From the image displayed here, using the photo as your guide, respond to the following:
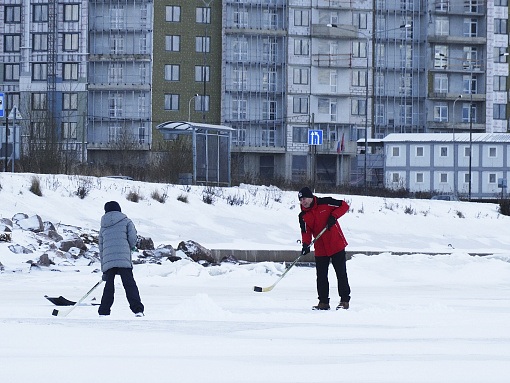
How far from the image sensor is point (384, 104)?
97.6 metres

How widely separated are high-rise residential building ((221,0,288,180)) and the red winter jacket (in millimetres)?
75713

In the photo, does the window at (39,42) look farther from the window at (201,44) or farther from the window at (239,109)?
the window at (239,109)

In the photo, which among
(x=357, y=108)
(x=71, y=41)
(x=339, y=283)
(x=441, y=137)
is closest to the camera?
(x=339, y=283)

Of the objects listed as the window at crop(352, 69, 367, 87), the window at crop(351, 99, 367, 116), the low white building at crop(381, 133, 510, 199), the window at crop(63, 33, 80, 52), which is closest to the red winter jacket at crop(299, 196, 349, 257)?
the low white building at crop(381, 133, 510, 199)

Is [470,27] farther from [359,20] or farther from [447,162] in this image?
[447,162]

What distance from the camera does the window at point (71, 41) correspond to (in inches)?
3639

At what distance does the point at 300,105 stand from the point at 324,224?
78.8 m

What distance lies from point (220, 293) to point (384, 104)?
7913 cm

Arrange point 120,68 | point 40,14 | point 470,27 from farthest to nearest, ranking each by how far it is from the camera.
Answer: point 470,27 < point 120,68 < point 40,14

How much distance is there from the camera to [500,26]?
101 meters

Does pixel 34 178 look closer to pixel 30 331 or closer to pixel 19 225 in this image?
pixel 19 225

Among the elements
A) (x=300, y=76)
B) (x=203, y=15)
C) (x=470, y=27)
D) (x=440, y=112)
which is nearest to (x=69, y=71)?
(x=203, y=15)

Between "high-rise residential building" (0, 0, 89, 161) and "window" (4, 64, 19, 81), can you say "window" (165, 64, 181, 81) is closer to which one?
"high-rise residential building" (0, 0, 89, 161)

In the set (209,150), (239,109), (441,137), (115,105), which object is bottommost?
(209,150)
